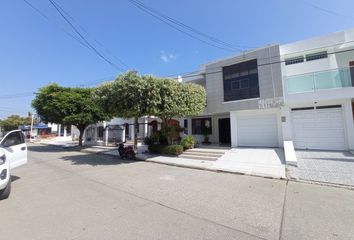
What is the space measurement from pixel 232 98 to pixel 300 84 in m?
4.39

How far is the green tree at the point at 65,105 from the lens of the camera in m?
20.3

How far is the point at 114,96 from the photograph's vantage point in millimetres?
12398

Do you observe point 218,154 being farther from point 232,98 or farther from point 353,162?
point 353,162

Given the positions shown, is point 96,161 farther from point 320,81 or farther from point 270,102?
point 320,81

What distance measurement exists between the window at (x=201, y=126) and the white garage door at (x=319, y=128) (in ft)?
23.9

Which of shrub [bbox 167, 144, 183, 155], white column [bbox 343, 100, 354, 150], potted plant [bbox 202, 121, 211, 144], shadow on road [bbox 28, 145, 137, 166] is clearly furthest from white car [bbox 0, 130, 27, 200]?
white column [bbox 343, 100, 354, 150]

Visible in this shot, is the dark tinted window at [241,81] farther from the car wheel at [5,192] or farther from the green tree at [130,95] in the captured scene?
the car wheel at [5,192]

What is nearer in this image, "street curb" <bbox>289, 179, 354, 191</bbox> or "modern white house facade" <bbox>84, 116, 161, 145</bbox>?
"street curb" <bbox>289, 179, 354, 191</bbox>

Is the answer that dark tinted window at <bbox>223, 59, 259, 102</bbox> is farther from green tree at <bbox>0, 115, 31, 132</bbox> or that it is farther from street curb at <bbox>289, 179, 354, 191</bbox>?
green tree at <bbox>0, 115, 31, 132</bbox>

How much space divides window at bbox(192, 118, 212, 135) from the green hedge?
545 cm

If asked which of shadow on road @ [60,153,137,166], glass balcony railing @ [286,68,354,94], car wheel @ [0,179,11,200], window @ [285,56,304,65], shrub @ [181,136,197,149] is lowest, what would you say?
shadow on road @ [60,153,137,166]

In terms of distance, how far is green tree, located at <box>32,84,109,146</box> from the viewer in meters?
20.3

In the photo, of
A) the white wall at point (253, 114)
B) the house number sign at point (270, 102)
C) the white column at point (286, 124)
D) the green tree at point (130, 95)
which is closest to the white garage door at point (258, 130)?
the white wall at point (253, 114)

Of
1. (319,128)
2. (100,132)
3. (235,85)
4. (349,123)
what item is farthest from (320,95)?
(100,132)
